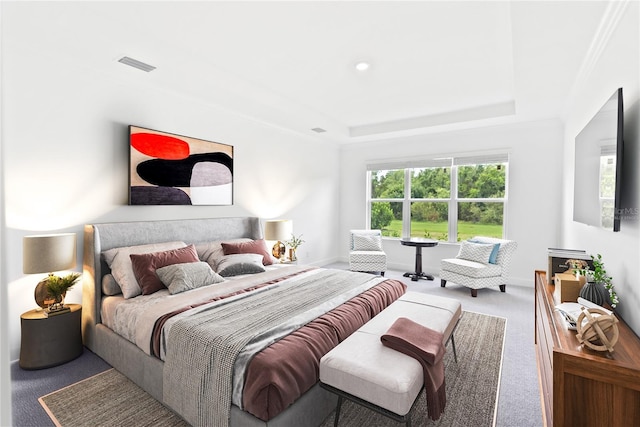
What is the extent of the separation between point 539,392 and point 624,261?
1.12 meters

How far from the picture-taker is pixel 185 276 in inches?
113

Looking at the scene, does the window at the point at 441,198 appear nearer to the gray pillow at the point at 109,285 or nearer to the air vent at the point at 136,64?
the air vent at the point at 136,64

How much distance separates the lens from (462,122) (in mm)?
4938

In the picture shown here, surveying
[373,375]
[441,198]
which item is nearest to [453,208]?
[441,198]

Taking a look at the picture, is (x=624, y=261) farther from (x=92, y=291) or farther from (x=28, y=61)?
(x=28, y=61)

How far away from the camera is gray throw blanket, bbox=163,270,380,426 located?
1.79 m

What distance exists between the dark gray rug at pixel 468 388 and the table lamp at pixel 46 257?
7.97 ft

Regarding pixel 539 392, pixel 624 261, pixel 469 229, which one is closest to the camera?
pixel 624 261

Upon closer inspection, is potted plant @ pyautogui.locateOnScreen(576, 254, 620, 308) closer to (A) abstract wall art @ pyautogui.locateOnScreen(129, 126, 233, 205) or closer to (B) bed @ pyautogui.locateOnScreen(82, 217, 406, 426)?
(B) bed @ pyautogui.locateOnScreen(82, 217, 406, 426)

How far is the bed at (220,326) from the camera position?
174 cm

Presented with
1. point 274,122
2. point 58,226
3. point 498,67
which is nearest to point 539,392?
point 498,67

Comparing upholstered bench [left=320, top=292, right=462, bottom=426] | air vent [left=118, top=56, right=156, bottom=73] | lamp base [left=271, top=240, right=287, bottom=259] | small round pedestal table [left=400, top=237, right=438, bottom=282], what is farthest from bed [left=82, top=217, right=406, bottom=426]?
small round pedestal table [left=400, top=237, right=438, bottom=282]

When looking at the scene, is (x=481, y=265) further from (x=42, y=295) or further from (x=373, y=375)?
(x=42, y=295)

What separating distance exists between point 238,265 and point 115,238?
3.99 ft
